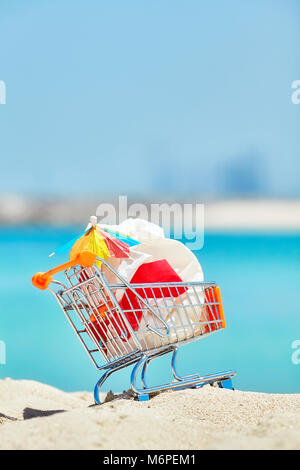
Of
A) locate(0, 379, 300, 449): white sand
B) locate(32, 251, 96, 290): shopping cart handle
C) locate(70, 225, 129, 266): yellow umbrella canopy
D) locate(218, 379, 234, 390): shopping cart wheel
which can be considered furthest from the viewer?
locate(218, 379, 234, 390): shopping cart wheel

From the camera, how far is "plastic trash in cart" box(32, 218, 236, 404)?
279cm

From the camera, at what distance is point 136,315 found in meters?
2.88

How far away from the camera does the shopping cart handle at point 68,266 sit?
2.60 metres

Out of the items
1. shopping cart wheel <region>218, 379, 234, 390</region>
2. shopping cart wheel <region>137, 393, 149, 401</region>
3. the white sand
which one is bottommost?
shopping cart wheel <region>218, 379, 234, 390</region>

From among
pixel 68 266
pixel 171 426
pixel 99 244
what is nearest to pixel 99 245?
pixel 99 244

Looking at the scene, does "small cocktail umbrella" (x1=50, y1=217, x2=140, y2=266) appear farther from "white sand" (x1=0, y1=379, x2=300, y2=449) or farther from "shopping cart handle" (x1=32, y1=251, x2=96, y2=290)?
"white sand" (x1=0, y1=379, x2=300, y2=449)

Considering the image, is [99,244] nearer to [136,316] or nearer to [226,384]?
[136,316]

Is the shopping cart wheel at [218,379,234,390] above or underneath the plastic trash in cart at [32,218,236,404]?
underneath

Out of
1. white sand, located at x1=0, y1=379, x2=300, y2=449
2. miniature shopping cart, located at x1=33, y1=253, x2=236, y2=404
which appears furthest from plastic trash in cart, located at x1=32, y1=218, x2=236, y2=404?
white sand, located at x1=0, y1=379, x2=300, y2=449

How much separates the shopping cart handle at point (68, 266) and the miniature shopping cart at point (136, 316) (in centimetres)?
6

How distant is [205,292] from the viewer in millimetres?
3082

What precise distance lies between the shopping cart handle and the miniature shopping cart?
64mm
